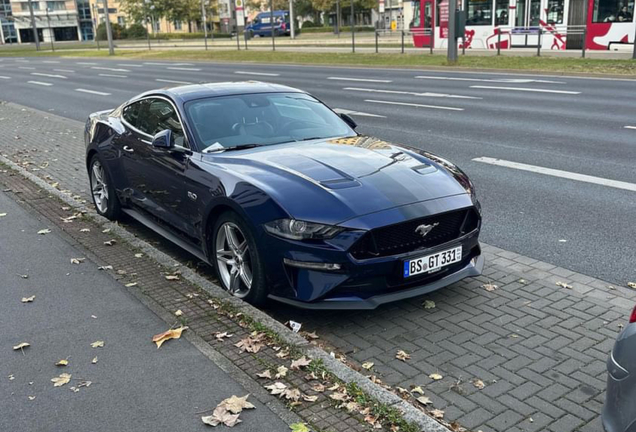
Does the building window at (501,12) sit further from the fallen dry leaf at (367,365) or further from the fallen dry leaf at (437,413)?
the fallen dry leaf at (437,413)

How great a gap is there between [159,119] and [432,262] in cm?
313

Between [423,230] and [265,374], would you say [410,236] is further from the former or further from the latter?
[265,374]

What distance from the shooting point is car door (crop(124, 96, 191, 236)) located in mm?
5738

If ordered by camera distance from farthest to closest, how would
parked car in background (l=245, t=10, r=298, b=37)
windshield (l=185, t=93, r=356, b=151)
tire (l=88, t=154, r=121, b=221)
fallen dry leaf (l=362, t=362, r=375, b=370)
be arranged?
parked car in background (l=245, t=10, r=298, b=37)
tire (l=88, t=154, r=121, b=221)
windshield (l=185, t=93, r=356, b=151)
fallen dry leaf (l=362, t=362, r=375, b=370)

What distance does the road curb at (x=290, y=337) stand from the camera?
336 cm

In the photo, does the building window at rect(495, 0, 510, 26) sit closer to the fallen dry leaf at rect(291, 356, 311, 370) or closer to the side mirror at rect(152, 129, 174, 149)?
the side mirror at rect(152, 129, 174, 149)

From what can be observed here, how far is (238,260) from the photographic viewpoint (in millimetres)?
5027

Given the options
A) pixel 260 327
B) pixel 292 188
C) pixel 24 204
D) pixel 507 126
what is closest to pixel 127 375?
pixel 260 327

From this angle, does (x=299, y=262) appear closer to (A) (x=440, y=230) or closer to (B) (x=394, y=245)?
(B) (x=394, y=245)

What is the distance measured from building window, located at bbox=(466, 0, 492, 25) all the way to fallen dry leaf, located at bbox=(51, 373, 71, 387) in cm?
3352

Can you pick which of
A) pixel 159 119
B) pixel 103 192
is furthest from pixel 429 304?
pixel 103 192

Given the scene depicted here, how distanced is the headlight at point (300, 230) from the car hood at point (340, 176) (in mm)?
42

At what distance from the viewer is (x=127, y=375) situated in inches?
157

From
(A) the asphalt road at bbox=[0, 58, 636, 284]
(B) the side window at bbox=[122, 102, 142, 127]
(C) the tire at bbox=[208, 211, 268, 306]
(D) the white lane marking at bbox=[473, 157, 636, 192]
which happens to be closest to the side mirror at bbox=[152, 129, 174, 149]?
(C) the tire at bbox=[208, 211, 268, 306]
